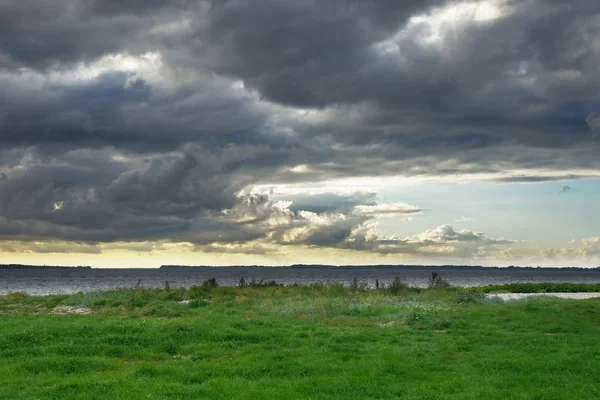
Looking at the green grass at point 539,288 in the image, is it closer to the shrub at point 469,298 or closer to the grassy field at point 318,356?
the shrub at point 469,298

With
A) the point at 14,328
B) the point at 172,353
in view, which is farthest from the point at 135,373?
the point at 14,328

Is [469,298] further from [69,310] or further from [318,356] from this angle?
[69,310]

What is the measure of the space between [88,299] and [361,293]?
2188 cm

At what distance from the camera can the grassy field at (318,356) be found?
16.2m

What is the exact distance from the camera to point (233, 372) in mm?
18250

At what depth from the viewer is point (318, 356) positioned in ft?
67.5

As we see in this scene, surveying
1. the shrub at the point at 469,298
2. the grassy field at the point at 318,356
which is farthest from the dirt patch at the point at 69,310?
the shrub at the point at 469,298

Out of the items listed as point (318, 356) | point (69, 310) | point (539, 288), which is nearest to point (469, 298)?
point (318, 356)

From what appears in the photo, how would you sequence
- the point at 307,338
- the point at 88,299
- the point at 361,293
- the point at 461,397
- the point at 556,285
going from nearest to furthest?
1. the point at 461,397
2. the point at 307,338
3. the point at 88,299
4. the point at 361,293
5. the point at 556,285

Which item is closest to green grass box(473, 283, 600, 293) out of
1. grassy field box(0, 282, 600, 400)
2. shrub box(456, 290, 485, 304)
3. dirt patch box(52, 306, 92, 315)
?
shrub box(456, 290, 485, 304)

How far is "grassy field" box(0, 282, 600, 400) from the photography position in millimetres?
16188

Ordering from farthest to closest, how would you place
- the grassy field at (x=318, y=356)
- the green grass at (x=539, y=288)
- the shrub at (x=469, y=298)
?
1. the green grass at (x=539, y=288)
2. the shrub at (x=469, y=298)
3. the grassy field at (x=318, y=356)

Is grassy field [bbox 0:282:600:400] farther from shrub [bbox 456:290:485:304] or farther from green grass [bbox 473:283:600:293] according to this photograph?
green grass [bbox 473:283:600:293]

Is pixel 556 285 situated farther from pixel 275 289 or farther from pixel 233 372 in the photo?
pixel 233 372
